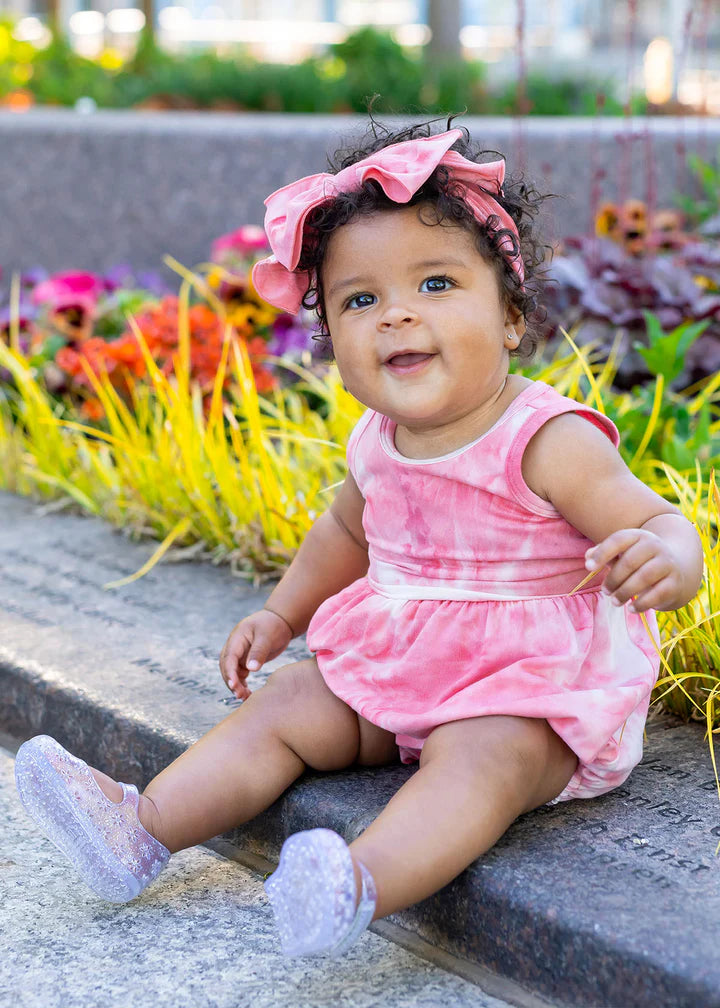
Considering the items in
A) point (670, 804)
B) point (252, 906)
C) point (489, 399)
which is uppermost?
point (489, 399)

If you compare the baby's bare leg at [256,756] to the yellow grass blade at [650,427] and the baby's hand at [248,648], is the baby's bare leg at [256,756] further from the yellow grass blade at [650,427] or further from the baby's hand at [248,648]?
the yellow grass blade at [650,427]

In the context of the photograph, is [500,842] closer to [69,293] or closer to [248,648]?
[248,648]

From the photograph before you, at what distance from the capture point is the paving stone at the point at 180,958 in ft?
5.14

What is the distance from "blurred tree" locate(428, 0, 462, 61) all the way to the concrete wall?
555 centimetres

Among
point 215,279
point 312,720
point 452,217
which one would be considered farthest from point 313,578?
point 215,279

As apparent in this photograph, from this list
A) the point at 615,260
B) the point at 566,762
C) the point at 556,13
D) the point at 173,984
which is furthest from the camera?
the point at 556,13

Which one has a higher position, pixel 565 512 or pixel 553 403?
pixel 553 403

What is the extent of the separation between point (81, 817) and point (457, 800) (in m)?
0.49

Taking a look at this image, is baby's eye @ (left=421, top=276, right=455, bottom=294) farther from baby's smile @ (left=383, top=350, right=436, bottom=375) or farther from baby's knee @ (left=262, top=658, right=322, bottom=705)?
baby's knee @ (left=262, top=658, right=322, bottom=705)

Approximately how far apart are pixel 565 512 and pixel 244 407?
147cm

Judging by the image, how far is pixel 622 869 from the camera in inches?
63.4

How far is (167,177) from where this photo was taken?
590 centimetres

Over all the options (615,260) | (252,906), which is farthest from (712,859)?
(615,260)

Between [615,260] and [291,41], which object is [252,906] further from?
[291,41]
